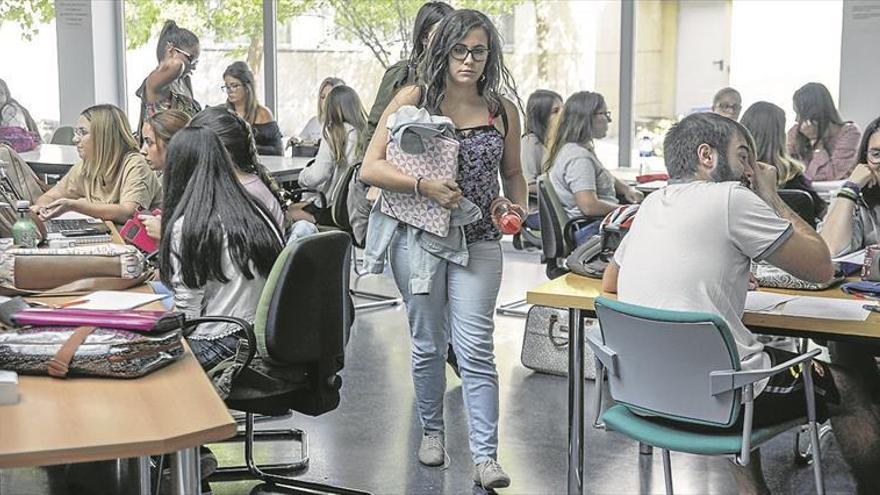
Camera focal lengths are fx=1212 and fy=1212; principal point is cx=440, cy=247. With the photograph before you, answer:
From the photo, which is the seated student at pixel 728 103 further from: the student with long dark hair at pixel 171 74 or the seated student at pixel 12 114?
the seated student at pixel 12 114

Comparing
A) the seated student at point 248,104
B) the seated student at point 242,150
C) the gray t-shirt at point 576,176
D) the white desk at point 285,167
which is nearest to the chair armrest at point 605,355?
the seated student at point 242,150

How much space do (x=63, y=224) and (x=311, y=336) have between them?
1762 mm

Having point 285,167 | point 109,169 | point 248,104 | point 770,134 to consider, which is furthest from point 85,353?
point 248,104

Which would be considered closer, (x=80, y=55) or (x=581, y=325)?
(x=581, y=325)

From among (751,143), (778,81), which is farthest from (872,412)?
(778,81)

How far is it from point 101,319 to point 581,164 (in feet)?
11.5

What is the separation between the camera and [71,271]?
3396 millimetres

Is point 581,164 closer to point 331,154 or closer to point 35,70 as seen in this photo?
point 331,154

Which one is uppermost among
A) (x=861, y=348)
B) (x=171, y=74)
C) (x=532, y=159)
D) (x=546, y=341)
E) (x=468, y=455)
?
(x=171, y=74)

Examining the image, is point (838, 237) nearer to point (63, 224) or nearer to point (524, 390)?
point (524, 390)

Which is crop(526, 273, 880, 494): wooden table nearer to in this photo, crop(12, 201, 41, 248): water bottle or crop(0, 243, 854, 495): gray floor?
crop(0, 243, 854, 495): gray floor

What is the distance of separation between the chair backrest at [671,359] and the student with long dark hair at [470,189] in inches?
28.3

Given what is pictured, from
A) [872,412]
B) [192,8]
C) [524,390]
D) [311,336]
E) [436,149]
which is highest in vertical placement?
[192,8]

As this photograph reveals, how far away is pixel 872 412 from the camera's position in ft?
11.5
